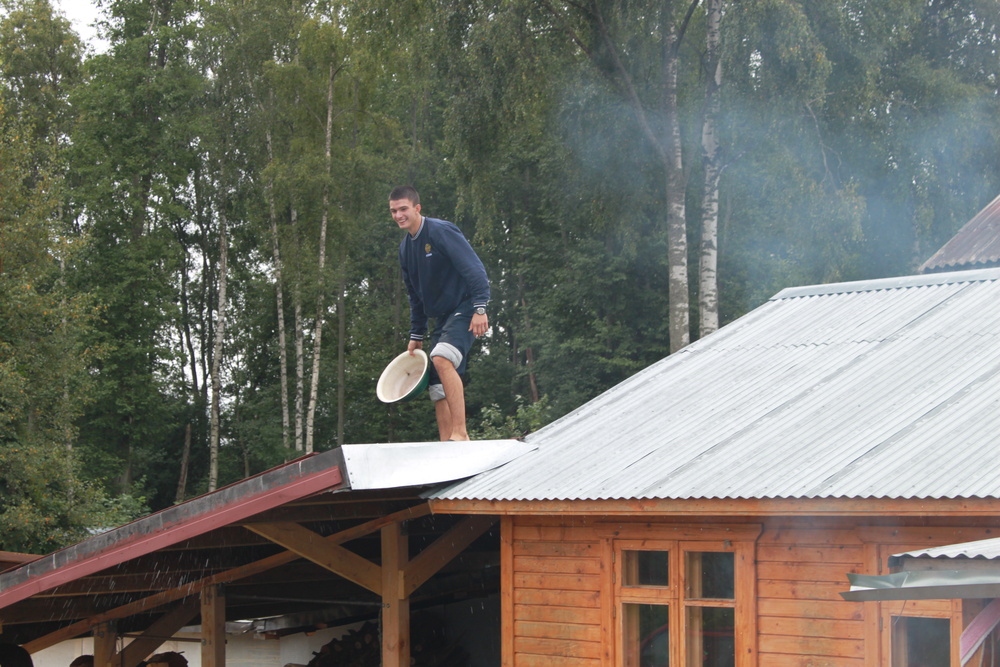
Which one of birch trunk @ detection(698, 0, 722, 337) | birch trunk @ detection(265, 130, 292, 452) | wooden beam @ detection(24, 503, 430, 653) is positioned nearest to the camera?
wooden beam @ detection(24, 503, 430, 653)

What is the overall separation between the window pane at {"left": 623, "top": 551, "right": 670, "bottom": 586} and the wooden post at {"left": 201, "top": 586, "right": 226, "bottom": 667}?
157 inches

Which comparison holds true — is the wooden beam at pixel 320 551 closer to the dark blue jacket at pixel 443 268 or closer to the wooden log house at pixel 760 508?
the wooden log house at pixel 760 508

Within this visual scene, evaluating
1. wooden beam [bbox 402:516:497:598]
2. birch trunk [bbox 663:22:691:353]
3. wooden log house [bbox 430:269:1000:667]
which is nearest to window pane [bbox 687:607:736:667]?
wooden log house [bbox 430:269:1000:667]

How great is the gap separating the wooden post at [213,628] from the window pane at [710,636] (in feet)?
14.3

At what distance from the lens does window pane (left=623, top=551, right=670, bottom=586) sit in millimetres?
7703

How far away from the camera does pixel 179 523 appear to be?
22.7 feet

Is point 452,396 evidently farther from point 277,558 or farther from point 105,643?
point 105,643

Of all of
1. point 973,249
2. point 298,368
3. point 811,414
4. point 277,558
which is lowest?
point 277,558

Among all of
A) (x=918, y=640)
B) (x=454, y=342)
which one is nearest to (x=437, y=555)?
(x=454, y=342)

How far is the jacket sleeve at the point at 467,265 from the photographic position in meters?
8.12

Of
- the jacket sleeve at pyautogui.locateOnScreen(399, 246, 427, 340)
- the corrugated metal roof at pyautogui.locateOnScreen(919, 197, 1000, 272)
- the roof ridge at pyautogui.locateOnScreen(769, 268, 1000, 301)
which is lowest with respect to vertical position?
the jacket sleeve at pyautogui.locateOnScreen(399, 246, 427, 340)

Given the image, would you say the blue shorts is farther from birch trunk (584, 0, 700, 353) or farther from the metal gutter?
birch trunk (584, 0, 700, 353)

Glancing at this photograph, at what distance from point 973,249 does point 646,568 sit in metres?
10.2

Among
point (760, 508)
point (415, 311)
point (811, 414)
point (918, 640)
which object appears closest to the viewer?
point (760, 508)
